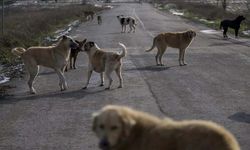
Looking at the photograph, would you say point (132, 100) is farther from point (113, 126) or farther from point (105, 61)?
point (113, 126)

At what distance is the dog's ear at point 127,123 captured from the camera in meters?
5.48

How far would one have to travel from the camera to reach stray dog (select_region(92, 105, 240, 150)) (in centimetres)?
523

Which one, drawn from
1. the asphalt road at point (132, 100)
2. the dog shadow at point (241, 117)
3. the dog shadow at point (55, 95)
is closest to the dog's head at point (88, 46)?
the asphalt road at point (132, 100)

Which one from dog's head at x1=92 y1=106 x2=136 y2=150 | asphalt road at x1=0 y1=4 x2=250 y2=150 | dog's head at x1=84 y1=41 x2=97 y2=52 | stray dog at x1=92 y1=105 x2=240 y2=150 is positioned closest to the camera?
stray dog at x1=92 y1=105 x2=240 y2=150

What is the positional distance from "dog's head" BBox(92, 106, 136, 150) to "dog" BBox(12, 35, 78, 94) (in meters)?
8.78

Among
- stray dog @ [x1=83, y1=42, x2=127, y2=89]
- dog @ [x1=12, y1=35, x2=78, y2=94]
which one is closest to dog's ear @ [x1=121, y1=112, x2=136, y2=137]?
stray dog @ [x1=83, y1=42, x2=127, y2=89]

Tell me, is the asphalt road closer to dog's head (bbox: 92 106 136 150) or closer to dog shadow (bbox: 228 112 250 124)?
dog shadow (bbox: 228 112 250 124)

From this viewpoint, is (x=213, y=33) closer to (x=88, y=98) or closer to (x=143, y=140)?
(x=88, y=98)

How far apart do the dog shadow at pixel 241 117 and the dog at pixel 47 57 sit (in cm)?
501

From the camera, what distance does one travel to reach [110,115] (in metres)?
5.52

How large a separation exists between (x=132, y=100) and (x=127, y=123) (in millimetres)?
7065

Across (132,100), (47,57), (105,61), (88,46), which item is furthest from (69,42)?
(132,100)

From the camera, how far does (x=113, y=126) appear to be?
17.8 ft

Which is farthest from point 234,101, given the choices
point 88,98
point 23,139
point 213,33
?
point 213,33
